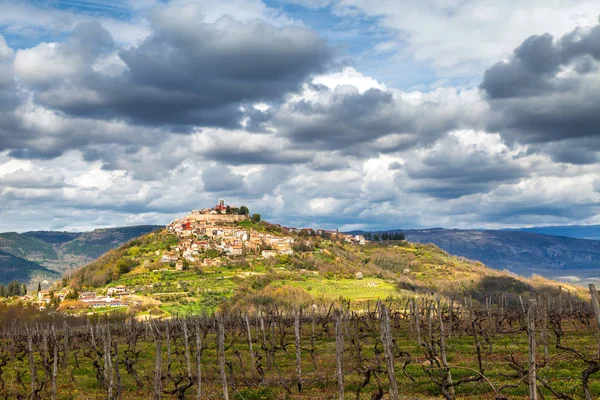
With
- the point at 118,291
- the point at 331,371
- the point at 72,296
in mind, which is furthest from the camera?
the point at 72,296

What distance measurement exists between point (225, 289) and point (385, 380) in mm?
124059

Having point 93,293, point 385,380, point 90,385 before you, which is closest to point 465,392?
point 385,380

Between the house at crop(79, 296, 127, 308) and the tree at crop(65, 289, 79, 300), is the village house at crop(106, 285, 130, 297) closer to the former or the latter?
the house at crop(79, 296, 127, 308)

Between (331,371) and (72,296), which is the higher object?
(331,371)

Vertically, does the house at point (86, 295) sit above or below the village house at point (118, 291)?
below

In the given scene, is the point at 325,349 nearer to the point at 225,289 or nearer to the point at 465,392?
the point at 465,392

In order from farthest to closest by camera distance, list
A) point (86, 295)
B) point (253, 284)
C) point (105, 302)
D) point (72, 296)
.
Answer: point (86, 295), point (72, 296), point (253, 284), point (105, 302)

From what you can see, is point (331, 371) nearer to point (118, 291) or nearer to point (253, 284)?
point (253, 284)

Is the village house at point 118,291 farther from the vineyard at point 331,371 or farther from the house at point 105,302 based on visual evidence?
the vineyard at point 331,371

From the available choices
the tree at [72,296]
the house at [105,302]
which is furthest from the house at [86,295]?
the house at [105,302]

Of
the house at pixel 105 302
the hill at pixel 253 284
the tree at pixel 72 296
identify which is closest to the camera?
the hill at pixel 253 284


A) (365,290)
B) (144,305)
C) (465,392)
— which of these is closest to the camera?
(465,392)

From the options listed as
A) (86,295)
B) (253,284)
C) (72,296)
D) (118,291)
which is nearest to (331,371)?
(253,284)

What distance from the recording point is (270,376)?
31.9 m
